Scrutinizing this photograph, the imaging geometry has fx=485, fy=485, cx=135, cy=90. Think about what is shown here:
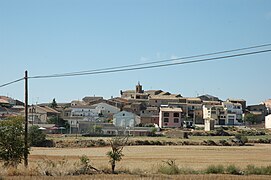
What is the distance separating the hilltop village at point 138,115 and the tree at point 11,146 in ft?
237

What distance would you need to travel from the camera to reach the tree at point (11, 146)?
28828 mm

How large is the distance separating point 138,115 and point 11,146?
10316cm

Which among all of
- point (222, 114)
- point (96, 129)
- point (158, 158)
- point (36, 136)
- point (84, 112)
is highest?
point (84, 112)

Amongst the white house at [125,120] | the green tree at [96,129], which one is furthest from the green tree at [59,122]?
the white house at [125,120]

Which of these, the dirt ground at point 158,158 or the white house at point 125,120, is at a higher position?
the white house at point 125,120

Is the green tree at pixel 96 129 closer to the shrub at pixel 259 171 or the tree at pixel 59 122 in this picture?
the tree at pixel 59 122

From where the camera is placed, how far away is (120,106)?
14862 cm

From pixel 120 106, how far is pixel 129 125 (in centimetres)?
3087

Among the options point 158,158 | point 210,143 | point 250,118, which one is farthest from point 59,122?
point 158,158

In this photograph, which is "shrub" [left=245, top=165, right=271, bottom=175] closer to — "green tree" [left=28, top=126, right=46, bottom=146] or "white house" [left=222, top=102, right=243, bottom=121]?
"green tree" [left=28, top=126, right=46, bottom=146]

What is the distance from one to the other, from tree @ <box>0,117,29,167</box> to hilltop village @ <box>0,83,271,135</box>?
72.3m

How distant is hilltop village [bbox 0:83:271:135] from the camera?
110188 millimetres

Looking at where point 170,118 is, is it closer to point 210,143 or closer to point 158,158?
point 210,143

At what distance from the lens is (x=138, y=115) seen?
132 meters
